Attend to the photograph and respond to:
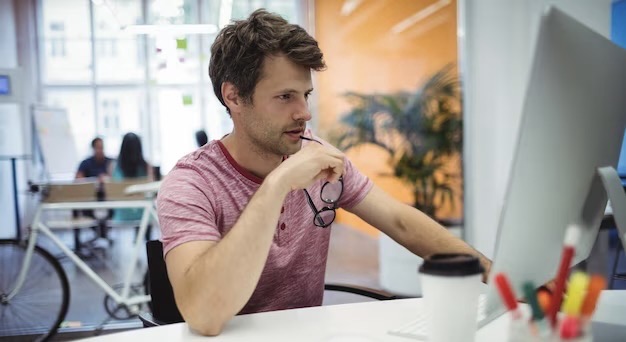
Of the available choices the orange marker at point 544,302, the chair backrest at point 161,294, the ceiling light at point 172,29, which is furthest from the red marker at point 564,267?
the ceiling light at point 172,29

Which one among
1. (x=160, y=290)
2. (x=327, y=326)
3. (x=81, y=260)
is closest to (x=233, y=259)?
(x=327, y=326)

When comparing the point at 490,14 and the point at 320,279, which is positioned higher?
the point at 490,14

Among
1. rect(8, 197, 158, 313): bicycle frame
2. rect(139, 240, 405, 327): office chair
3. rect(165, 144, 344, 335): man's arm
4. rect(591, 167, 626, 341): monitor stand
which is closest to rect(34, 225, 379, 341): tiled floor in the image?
rect(8, 197, 158, 313): bicycle frame

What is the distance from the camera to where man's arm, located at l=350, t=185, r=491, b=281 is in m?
1.39

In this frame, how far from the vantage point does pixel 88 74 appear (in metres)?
5.74

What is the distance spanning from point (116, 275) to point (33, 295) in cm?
64

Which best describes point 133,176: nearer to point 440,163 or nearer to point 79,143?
point 79,143

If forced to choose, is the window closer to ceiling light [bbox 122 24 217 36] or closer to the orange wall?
ceiling light [bbox 122 24 217 36]

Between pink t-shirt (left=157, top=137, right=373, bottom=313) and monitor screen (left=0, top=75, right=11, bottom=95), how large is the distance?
96.7 inches

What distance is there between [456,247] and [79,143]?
3.05 metres

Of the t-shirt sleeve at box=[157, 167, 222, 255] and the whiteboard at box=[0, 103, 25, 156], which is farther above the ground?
the whiteboard at box=[0, 103, 25, 156]

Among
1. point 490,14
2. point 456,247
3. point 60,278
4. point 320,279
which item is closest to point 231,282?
point 320,279

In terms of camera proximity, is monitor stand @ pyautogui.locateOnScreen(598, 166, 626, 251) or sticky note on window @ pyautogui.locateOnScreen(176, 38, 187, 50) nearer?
monitor stand @ pyautogui.locateOnScreen(598, 166, 626, 251)

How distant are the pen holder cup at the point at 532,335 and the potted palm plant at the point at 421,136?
3346 mm
